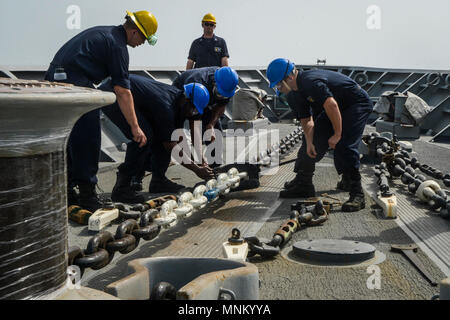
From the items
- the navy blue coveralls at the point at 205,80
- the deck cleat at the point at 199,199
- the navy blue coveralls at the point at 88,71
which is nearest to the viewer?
the deck cleat at the point at 199,199

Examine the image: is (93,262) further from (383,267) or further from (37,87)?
(383,267)

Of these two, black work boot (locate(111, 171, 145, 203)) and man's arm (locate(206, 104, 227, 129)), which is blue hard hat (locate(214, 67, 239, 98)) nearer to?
man's arm (locate(206, 104, 227, 129))

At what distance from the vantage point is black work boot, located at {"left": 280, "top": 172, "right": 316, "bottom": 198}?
4426 millimetres

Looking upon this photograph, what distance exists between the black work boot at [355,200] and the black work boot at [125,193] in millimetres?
1546

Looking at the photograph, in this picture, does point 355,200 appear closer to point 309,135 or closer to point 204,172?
point 309,135

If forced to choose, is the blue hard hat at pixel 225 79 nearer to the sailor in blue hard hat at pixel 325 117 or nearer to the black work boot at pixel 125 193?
the sailor in blue hard hat at pixel 325 117

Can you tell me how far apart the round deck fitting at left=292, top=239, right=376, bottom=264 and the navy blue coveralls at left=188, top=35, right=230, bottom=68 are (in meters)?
4.43

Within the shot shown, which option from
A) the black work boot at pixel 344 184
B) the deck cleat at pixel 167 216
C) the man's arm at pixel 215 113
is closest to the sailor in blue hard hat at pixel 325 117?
the black work boot at pixel 344 184

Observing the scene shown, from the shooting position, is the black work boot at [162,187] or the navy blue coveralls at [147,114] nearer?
the navy blue coveralls at [147,114]

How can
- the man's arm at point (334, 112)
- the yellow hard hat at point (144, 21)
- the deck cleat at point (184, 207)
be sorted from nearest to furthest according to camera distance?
the deck cleat at point (184, 207)
the yellow hard hat at point (144, 21)
the man's arm at point (334, 112)

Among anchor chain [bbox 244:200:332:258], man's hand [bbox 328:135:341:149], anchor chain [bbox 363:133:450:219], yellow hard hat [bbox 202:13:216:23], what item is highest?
yellow hard hat [bbox 202:13:216:23]

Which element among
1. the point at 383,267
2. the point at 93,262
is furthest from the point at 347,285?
the point at 93,262

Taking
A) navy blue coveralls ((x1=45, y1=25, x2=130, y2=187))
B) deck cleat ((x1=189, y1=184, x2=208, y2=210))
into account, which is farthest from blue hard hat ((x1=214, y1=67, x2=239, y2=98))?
deck cleat ((x1=189, y1=184, x2=208, y2=210))

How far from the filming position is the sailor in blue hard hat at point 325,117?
4055mm
